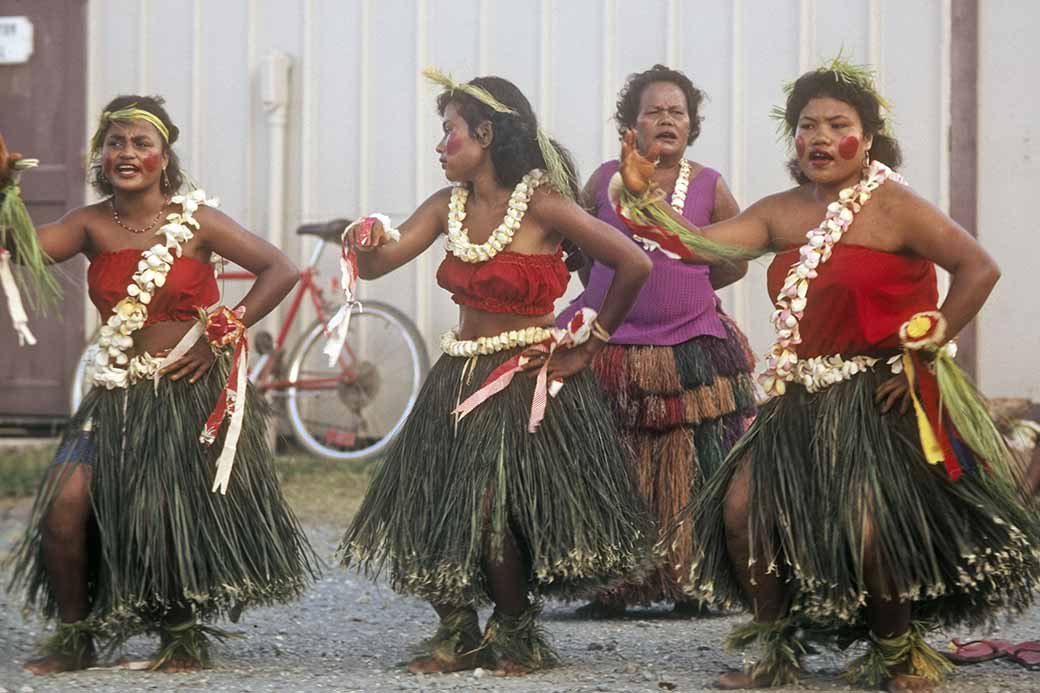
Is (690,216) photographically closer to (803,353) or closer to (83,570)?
(803,353)

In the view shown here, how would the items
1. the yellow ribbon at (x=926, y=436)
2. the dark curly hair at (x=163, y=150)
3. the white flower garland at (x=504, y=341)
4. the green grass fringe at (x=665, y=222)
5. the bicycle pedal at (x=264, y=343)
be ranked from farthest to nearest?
1. the bicycle pedal at (x=264, y=343)
2. the dark curly hair at (x=163, y=150)
3. the white flower garland at (x=504, y=341)
4. the green grass fringe at (x=665, y=222)
5. the yellow ribbon at (x=926, y=436)

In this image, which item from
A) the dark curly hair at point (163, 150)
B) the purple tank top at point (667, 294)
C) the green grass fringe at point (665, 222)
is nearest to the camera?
the green grass fringe at point (665, 222)

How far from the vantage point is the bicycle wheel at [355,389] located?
27.3ft

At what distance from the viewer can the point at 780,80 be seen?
25.5 ft

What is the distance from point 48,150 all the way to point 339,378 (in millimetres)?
1949

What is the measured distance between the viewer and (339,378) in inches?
328

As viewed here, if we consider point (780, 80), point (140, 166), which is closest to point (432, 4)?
point (780, 80)

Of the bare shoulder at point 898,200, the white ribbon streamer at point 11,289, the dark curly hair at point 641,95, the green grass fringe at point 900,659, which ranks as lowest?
the green grass fringe at point 900,659

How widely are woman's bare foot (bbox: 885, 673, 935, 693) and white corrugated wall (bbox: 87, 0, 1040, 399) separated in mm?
3697

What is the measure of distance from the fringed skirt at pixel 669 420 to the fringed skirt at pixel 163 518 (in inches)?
45.9

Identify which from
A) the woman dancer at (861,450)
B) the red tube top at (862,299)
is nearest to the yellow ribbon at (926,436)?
the woman dancer at (861,450)

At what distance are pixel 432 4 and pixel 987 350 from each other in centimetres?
300

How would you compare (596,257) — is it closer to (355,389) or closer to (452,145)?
(452,145)

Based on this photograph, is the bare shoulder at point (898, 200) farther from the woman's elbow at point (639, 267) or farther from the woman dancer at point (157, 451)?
the woman dancer at point (157, 451)
